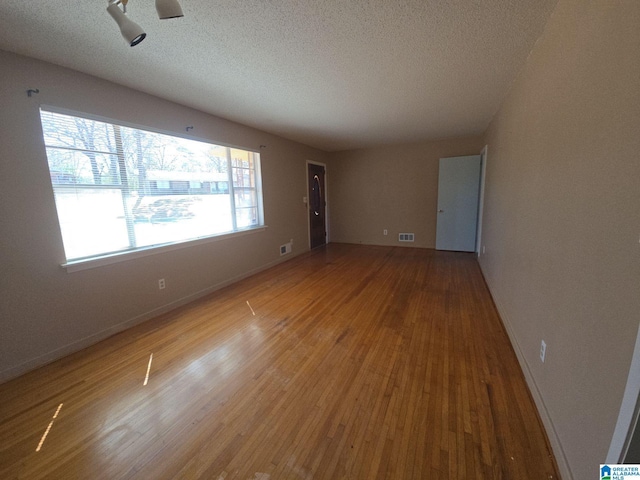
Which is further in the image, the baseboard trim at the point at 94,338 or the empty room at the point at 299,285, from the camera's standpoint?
the baseboard trim at the point at 94,338

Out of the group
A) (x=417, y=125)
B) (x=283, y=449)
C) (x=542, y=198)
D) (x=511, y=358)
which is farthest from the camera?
(x=417, y=125)

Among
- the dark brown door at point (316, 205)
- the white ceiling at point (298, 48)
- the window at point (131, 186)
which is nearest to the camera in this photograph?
the white ceiling at point (298, 48)

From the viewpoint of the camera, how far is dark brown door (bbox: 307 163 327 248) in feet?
19.3

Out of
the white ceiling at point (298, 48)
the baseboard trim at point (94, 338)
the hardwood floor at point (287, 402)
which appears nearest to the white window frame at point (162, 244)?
the white ceiling at point (298, 48)

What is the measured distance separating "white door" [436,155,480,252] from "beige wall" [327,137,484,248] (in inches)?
10.1

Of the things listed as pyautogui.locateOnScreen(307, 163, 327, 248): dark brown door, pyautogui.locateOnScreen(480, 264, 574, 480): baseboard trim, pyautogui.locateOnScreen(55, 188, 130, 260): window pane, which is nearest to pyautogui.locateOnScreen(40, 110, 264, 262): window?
pyautogui.locateOnScreen(55, 188, 130, 260): window pane

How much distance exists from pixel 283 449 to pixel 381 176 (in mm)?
5667

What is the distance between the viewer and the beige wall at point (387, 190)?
18.2 feet

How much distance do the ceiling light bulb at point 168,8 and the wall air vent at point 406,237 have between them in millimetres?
5672

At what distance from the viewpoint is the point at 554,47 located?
151 centimetres

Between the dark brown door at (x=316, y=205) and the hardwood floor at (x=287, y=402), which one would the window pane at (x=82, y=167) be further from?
the dark brown door at (x=316, y=205)

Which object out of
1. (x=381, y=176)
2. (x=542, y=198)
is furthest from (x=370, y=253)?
(x=542, y=198)

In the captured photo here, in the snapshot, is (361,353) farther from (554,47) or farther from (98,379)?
(554,47)

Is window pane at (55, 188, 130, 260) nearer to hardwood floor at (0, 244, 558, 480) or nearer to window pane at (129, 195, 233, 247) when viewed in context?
window pane at (129, 195, 233, 247)
